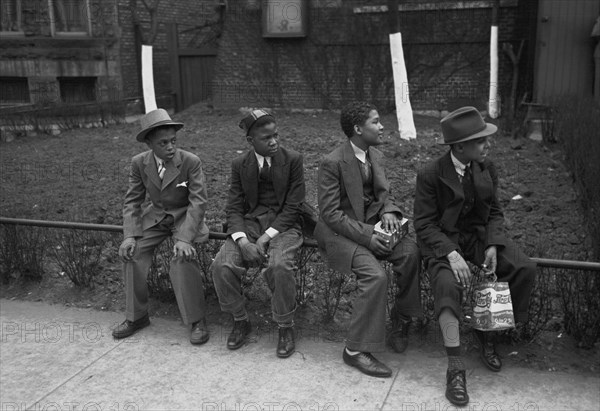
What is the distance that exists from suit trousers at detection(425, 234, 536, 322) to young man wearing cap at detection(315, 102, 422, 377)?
0.24 m

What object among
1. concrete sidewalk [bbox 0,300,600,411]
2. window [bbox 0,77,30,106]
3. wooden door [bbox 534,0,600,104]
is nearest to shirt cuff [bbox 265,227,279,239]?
concrete sidewalk [bbox 0,300,600,411]

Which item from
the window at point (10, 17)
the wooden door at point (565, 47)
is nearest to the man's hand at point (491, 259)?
the wooden door at point (565, 47)

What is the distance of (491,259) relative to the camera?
3.71 meters

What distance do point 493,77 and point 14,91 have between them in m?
12.3

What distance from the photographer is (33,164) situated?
31.3 ft

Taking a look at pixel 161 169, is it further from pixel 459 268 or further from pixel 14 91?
pixel 14 91

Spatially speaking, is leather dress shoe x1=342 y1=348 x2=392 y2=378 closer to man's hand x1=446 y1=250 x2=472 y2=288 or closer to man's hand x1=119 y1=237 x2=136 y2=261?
man's hand x1=446 y1=250 x2=472 y2=288

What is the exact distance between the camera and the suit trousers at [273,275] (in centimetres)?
399

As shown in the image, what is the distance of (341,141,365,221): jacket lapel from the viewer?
13.4 ft

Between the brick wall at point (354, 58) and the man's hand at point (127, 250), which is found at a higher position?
the brick wall at point (354, 58)

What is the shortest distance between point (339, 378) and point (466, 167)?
1576mm

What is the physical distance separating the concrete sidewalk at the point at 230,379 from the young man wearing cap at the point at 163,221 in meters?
0.24

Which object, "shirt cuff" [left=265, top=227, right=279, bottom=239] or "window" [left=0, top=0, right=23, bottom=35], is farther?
"window" [left=0, top=0, right=23, bottom=35]

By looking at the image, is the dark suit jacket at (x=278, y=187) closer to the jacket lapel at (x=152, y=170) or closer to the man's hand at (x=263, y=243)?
the man's hand at (x=263, y=243)
